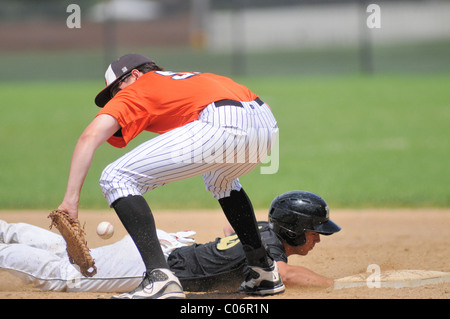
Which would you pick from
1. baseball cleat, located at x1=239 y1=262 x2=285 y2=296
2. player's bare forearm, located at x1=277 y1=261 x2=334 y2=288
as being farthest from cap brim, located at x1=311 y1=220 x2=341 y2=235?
baseball cleat, located at x1=239 y1=262 x2=285 y2=296

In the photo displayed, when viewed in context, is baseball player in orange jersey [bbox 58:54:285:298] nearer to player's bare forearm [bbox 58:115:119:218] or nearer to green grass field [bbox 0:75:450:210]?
player's bare forearm [bbox 58:115:119:218]

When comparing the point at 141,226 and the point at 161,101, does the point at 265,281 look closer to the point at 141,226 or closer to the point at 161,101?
the point at 141,226

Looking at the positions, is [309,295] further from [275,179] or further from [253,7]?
[253,7]

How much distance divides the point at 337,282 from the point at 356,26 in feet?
79.5

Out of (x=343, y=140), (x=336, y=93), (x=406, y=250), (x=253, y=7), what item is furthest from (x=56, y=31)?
(x=406, y=250)

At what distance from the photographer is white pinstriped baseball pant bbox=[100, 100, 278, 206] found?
10.2 ft

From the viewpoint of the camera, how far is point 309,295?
3549 mm

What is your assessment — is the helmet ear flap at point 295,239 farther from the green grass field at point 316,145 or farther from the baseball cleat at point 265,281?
the green grass field at point 316,145

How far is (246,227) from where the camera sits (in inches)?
144

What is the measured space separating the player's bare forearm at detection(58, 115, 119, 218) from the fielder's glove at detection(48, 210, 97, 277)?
0.05 meters

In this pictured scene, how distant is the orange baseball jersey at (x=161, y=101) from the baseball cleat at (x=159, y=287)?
0.70 metres

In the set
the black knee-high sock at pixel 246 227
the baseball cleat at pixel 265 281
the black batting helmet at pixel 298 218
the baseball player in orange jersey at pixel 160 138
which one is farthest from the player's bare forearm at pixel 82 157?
the black batting helmet at pixel 298 218

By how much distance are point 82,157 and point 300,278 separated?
1.49 meters

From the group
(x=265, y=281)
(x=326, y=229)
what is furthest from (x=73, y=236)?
(x=326, y=229)
